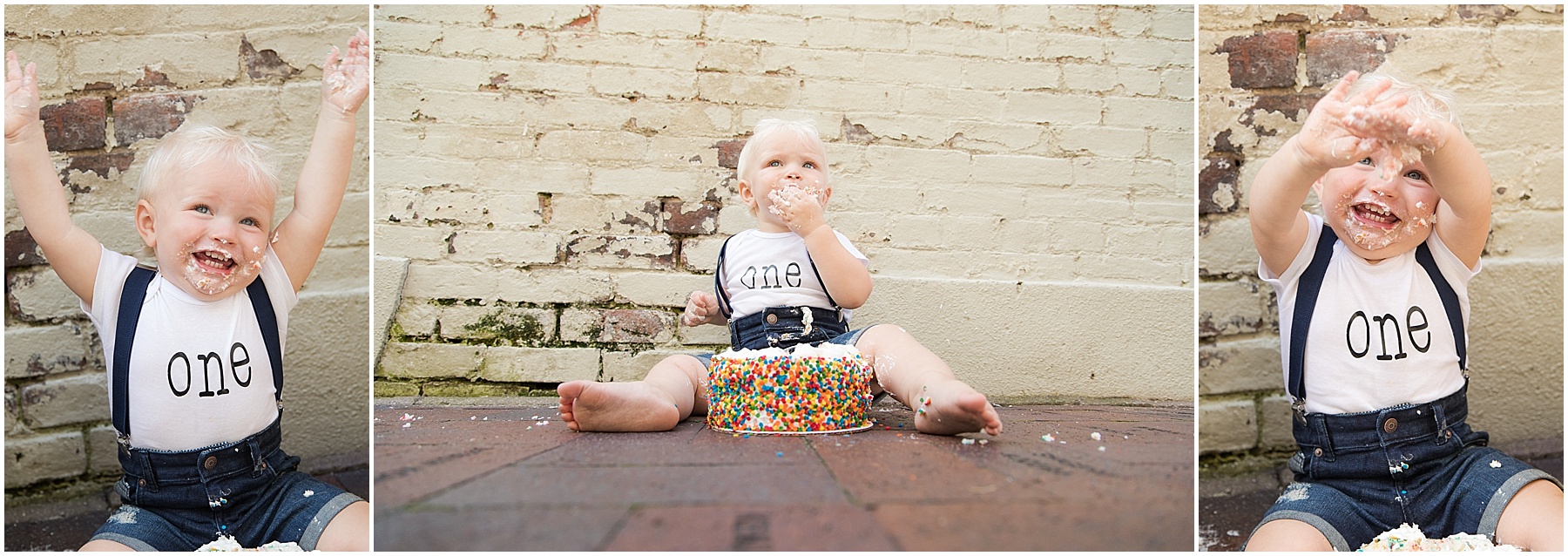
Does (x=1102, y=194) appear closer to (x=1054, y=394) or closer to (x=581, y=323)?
(x=1054, y=394)

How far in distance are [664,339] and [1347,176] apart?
1744 mm

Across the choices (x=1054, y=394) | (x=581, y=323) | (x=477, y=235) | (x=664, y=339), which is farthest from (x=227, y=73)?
(x=1054, y=394)

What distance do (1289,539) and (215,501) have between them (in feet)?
7.01

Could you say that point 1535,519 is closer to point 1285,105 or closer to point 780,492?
point 1285,105

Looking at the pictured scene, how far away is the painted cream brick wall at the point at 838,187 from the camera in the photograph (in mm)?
2633

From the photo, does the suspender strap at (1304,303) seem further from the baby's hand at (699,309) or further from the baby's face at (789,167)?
the baby's hand at (699,309)

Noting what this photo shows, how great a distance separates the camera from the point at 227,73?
2391 mm

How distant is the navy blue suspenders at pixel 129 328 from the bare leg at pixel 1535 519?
2.53 meters

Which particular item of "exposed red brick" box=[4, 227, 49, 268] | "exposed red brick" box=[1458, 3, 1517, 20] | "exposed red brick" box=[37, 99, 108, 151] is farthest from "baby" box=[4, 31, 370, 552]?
"exposed red brick" box=[1458, 3, 1517, 20]

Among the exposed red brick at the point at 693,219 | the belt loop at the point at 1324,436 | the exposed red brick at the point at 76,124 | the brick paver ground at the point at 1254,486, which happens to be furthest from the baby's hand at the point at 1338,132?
the exposed red brick at the point at 76,124

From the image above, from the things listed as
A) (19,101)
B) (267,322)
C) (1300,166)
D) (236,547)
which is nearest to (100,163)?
(19,101)

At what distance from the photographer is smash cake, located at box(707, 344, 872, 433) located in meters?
1.89

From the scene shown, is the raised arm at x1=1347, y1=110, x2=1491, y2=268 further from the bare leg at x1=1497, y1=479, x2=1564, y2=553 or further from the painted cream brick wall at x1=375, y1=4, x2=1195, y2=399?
the painted cream brick wall at x1=375, y1=4, x2=1195, y2=399

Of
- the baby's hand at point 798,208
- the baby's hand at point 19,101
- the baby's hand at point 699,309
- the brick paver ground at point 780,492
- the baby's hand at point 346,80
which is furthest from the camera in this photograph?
the baby's hand at point 699,309
